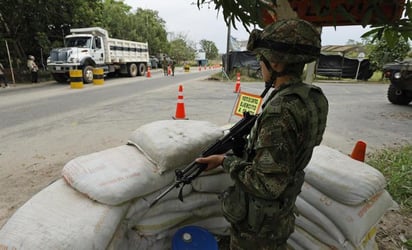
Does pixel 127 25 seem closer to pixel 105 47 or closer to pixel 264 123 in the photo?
pixel 105 47

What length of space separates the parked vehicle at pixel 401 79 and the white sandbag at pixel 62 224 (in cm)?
768

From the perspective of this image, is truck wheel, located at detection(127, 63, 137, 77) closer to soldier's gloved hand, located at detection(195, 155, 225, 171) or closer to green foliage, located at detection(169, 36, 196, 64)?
soldier's gloved hand, located at detection(195, 155, 225, 171)

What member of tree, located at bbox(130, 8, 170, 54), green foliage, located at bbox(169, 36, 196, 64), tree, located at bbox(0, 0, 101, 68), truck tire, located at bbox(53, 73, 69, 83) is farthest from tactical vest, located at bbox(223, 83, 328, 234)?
green foliage, located at bbox(169, 36, 196, 64)

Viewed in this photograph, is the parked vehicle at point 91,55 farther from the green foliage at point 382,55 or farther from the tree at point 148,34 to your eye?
the green foliage at point 382,55

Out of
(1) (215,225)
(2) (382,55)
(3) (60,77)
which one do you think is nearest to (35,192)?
(1) (215,225)

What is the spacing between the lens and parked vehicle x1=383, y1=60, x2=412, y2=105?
269 inches

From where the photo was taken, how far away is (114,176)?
1.55 m

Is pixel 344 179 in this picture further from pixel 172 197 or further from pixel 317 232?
pixel 172 197

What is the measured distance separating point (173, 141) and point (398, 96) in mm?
8248

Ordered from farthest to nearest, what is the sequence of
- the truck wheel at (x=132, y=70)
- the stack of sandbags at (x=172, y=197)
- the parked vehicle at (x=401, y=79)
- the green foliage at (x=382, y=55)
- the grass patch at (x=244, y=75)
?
the truck wheel at (x=132, y=70)
the grass patch at (x=244, y=75)
the green foliage at (x=382, y=55)
the parked vehicle at (x=401, y=79)
the stack of sandbags at (x=172, y=197)

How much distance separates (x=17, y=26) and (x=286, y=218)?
50.9ft

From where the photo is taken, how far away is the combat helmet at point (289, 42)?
1.04m

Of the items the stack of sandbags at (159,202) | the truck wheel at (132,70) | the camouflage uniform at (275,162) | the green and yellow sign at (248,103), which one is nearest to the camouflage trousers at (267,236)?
the camouflage uniform at (275,162)

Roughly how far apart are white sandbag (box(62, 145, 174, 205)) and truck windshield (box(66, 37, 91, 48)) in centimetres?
1252
